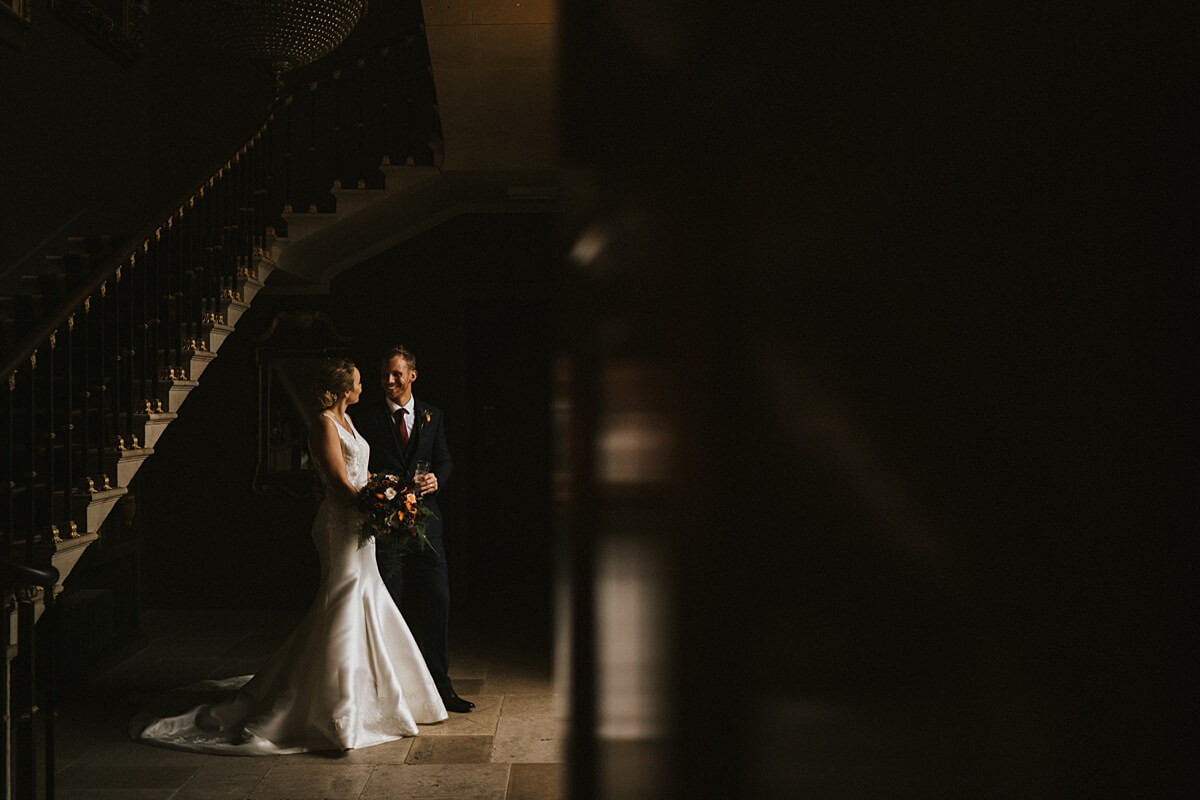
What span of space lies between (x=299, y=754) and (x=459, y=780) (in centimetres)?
75

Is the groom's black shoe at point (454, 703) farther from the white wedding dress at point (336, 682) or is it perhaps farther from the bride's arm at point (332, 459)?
the bride's arm at point (332, 459)

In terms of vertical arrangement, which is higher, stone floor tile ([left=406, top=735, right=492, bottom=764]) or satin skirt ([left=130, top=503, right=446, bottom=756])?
satin skirt ([left=130, top=503, right=446, bottom=756])

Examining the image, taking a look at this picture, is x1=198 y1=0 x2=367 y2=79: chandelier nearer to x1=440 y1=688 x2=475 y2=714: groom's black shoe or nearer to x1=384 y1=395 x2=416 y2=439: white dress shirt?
x1=384 y1=395 x2=416 y2=439: white dress shirt

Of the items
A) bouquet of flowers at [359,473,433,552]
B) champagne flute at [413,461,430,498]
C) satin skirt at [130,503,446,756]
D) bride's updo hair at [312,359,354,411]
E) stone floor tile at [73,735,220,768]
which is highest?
bride's updo hair at [312,359,354,411]

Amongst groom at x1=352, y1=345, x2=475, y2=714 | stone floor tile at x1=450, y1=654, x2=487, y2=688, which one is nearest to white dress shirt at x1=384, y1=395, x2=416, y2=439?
groom at x1=352, y1=345, x2=475, y2=714

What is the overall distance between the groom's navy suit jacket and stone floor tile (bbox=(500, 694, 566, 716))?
0.95m

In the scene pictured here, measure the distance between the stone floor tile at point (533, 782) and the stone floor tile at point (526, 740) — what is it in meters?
0.08

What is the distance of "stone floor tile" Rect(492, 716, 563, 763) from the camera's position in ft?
12.7

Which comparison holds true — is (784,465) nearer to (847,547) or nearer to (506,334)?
(847,547)

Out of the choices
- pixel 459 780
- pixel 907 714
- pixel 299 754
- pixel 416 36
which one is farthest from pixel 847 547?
pixel 416 36

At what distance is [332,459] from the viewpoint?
13.5ft

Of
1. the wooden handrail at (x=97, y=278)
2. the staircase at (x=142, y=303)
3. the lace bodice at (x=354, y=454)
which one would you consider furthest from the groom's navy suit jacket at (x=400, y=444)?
the wooden handrail at (x=97, y=278)

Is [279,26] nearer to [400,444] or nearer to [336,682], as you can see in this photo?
[400,444]

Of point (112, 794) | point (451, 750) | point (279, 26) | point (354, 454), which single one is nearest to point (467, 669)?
point (451, 750)
